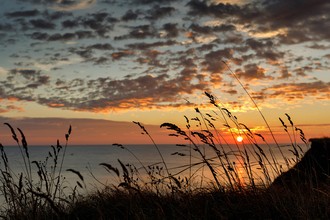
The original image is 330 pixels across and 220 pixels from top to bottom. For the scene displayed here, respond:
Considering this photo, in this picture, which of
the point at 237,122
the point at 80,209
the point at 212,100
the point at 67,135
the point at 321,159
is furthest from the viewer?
the point at 321,159

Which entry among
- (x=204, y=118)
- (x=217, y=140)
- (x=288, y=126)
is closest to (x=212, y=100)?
(x=204, y=118)

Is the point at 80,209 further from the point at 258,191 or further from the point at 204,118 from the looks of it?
the point at 258,191

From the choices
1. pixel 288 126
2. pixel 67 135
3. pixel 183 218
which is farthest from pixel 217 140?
pixel 67 135

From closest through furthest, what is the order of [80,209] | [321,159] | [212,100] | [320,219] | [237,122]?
[320,219] → [212,100] → [237,122] → [80,209] → [321,159]

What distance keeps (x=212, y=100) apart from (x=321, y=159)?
11.1m

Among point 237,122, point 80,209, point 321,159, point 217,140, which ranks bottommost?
point 321,159

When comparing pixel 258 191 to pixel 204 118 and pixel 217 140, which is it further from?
pixel 204 118

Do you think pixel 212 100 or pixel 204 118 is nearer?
pixel 212 100

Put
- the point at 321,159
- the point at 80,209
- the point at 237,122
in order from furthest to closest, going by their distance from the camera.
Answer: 1. the point at 321,159
2. the point at 80,209
3. the point at 237,122

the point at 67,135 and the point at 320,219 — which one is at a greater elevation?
the point at 67,135

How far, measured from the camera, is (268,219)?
2479mm

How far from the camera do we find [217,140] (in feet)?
11.6

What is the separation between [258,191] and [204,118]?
1.19 m

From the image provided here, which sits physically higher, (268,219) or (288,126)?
(288,126)
